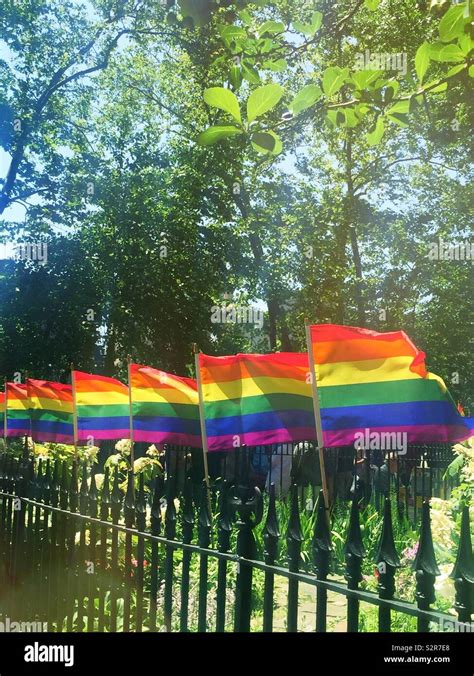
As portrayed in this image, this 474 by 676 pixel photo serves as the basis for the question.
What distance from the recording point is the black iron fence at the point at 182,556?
86.0 inches

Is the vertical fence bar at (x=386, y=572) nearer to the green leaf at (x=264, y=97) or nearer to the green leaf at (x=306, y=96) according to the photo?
the green leaf at (x=264, y=97)

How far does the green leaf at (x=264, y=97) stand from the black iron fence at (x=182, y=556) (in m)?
1.20

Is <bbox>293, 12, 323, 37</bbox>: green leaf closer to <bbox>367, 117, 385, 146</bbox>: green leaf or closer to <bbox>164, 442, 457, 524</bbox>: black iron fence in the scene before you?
<bbox>367, 117, 385, 146</bbox>: green leaf

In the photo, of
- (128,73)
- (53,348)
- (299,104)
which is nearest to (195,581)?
(299,104)

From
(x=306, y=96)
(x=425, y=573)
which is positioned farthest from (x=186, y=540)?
(x=306, y=96)

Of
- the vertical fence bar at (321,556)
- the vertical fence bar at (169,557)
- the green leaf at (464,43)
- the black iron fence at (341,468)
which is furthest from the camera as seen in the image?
the black iron fence at (341,468)

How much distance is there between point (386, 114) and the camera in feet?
10.7

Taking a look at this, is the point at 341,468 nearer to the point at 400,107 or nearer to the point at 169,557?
the point at 169,557

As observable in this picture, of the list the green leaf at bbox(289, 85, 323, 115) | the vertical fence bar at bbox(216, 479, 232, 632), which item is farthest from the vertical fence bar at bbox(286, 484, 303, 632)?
the green leaf at bbox(289, 85, 323, 115)

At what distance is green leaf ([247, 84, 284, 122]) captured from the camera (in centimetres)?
210

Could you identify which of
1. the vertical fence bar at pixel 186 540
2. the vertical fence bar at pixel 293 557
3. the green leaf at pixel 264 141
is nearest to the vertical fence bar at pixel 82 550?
the vertical fence bar at pixel 186 540

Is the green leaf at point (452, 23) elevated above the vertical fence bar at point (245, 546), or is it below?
above
